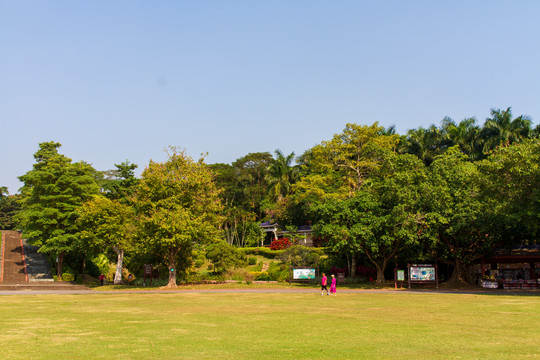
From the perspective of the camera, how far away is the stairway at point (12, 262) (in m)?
44.7

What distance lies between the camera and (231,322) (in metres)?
15.1

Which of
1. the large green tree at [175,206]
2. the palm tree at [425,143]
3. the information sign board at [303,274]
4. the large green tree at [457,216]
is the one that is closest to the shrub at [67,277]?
the large green tree at [175,206]

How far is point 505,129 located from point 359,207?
2975 cm

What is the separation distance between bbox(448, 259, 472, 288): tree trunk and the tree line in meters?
0.09

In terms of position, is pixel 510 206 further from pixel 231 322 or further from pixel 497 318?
pixel 231 322

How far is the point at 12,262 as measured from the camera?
165 ft

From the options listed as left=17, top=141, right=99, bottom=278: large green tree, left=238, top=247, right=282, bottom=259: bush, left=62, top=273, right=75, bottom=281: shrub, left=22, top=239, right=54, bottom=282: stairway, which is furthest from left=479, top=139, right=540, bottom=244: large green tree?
left=22, top=239, right=54, bottom=282: stairway

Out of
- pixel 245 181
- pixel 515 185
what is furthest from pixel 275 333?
pixel 245 181

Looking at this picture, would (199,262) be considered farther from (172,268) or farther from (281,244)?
(281,244)

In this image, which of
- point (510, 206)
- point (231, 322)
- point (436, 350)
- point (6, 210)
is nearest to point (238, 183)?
point (6, 210)

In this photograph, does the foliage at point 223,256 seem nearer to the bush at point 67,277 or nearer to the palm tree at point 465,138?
the bush at point 67,277

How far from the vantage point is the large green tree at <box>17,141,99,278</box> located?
4541 centimetres

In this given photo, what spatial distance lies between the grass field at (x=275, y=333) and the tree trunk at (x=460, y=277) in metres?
18.4

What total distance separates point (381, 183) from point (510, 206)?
38.9ft
